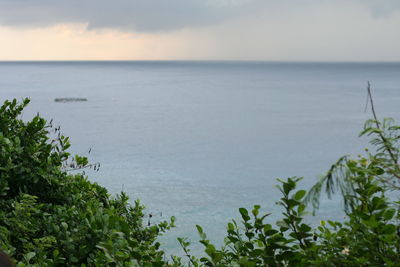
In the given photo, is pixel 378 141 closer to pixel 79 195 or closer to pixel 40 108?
pixel 79 195

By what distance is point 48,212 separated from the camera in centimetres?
616

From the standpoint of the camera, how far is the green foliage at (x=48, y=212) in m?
4.90

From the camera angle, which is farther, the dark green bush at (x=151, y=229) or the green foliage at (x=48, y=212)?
the green foliage at (x=48, y=212)

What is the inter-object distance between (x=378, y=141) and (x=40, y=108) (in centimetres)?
8954

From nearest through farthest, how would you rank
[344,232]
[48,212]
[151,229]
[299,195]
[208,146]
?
[299,195] → [344,232] → [48,212] → [151,229] → [208,146]

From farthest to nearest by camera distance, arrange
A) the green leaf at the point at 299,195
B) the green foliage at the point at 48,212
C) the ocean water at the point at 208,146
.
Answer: the ocean water at the point at 208,146 → the green foliage at the point at 48,212 → the green leaf at the point at 299,195

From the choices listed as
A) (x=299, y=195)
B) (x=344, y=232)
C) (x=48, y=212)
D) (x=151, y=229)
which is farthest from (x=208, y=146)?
(x=299, y=195)

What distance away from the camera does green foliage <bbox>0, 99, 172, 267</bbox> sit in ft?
16.1

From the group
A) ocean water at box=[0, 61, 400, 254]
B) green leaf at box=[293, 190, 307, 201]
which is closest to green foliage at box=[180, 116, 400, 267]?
green leaf at box=[293, 190, 307, 201]

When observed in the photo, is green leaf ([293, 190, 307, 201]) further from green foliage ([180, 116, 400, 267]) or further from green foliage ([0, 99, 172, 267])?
green foliage ([0, 99, 172, 267])

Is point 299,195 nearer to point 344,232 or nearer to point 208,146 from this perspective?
point 344,232

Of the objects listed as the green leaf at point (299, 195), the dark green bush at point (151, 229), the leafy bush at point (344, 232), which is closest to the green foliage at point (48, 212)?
the dark green bush at point (151, 229)

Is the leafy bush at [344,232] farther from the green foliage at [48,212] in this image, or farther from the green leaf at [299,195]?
the green foliage at [48,212]

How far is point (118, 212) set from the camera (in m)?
7.19
